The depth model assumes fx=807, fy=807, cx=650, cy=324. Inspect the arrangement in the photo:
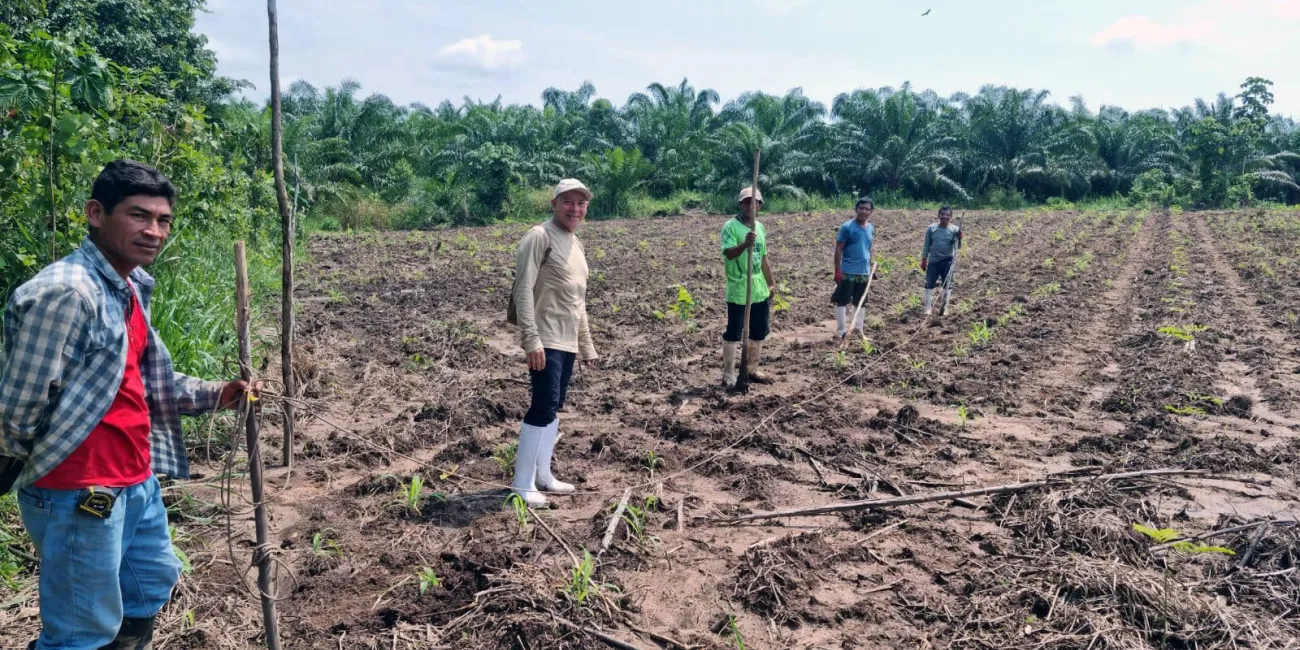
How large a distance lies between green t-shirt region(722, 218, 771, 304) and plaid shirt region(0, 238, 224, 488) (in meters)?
4.91

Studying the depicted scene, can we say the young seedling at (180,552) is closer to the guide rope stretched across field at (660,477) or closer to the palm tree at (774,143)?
the guide rope stretched across field at (660,477)

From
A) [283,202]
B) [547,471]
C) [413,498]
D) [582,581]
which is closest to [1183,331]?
[547,471]

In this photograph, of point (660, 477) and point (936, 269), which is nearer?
point (660, 477)

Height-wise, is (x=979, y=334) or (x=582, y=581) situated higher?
(x=979, y=334)

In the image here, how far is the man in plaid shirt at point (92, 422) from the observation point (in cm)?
201

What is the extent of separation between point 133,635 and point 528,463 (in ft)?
7.44

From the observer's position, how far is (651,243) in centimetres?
2009

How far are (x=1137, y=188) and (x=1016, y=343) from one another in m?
34.1

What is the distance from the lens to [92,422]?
2.11 meters

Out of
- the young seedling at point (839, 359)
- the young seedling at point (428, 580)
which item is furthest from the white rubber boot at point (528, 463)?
the young seedling at point (839, 359)

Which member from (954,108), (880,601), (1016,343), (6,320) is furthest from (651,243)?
(954,108)

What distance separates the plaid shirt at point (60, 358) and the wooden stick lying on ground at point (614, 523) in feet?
7.68

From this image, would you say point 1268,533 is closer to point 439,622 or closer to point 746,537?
point 746,537

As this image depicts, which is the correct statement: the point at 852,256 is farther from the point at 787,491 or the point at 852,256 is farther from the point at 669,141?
the point at 669,141
